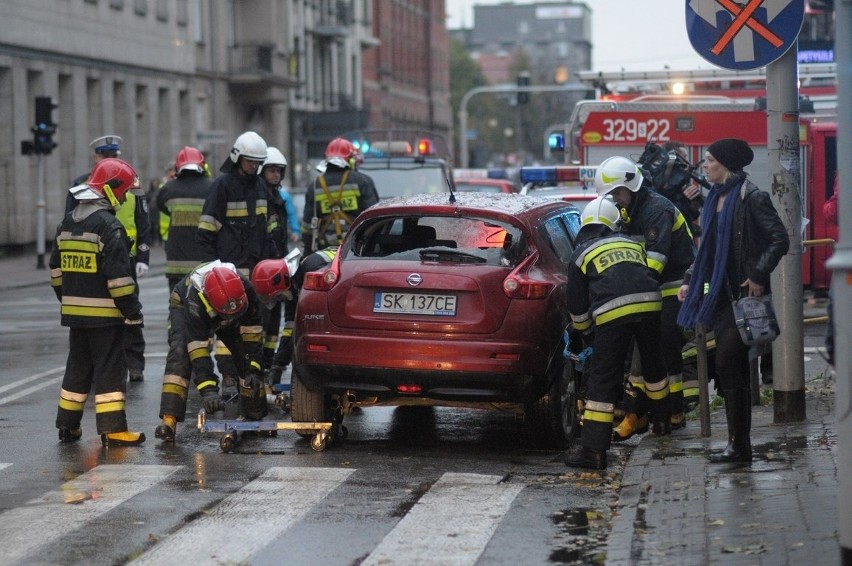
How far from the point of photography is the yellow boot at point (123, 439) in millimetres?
10195

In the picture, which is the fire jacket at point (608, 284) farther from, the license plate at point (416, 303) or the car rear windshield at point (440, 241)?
the license plate at point (416, 303)

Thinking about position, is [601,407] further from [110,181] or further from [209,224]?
[209,224]

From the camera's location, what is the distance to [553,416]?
32.4 ft

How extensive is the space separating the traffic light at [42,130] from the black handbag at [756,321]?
2641 cm

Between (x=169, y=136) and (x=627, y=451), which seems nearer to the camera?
(x=627, y=451)

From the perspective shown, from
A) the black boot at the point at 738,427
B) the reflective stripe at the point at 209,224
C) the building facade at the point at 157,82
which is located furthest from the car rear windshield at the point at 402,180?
the black boot at the point at 738,427

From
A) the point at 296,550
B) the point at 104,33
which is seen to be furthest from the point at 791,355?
the point at 104,33

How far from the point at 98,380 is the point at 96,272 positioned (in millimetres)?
672

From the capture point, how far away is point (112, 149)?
14.2m

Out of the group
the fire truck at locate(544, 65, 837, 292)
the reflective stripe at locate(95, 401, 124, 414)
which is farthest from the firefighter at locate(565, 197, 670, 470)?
the fire truck at locate(544, 65, 837, 292)

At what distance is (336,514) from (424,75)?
98.7 meters

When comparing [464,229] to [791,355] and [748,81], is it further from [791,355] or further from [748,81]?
[748,81]

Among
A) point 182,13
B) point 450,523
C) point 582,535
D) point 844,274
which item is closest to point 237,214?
point 450,523

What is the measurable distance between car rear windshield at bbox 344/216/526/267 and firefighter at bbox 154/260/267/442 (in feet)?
2.55
